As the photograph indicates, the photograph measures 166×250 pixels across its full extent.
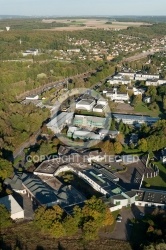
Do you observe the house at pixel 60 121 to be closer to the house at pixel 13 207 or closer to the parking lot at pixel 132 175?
the parking lot at pixel 132 175

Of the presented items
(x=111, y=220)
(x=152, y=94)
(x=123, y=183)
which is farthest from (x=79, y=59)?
(x=111, y=220)

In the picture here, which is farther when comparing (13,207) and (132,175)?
(132,175)

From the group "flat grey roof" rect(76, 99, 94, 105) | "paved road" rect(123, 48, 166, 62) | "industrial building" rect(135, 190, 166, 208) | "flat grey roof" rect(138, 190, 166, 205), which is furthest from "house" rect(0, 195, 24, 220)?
"paved road" rect(123, 48, 166, 62)

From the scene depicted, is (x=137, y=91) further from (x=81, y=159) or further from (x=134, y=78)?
(x=81, y=159)

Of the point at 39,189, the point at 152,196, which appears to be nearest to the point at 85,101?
the point at 39,189

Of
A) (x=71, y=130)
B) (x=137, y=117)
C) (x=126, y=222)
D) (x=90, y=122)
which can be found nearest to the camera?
(x=126, y=222)
